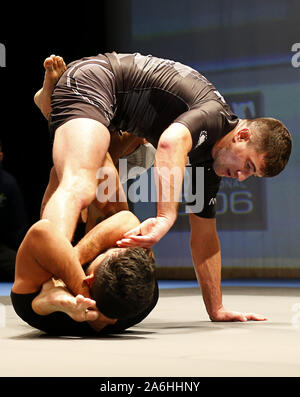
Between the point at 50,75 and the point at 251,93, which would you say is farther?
the point at 251,93

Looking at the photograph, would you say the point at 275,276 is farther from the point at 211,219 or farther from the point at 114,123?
the point at 114,123

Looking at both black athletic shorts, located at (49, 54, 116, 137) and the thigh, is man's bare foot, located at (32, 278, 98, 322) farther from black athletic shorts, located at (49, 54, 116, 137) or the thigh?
black athletic shorts, located at (49, 54, 116, 137)

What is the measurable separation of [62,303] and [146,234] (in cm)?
32

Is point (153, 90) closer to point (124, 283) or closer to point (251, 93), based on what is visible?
point (124, 283)

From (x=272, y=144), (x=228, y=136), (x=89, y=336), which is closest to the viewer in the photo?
(x=89, y=336)

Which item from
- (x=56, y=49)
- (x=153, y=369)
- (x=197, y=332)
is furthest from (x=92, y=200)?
(x=56, y=49)

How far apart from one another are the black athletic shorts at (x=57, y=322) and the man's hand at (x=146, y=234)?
221mm

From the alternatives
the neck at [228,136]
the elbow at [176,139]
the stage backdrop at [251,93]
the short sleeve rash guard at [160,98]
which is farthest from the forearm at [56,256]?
the stage backdrop at [251,93]

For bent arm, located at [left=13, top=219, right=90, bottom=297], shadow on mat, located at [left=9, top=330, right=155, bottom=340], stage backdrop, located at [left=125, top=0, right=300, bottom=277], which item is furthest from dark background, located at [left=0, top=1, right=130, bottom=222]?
bent arm, located at [left=13, top=219, right=90, bottom=297]

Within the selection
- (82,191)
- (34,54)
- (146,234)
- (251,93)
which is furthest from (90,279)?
(34,54)

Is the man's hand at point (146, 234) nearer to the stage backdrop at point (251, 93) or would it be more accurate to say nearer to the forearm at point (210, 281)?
the forearm at point (210, 281)

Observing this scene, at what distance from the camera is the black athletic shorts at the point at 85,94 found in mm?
2285

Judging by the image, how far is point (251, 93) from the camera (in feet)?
18.5

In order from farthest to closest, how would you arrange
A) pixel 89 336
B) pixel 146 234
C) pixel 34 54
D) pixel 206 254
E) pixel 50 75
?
pixel 34 54 → pixel 206 254 → pixel 50 75 → pixel 89 336 → pixel 146 234
